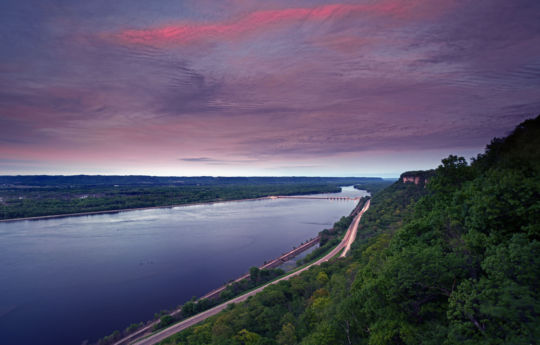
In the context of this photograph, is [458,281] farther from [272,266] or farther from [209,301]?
[272,266]

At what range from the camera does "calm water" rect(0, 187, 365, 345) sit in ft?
77.3

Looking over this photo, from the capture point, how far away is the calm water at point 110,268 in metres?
23.6

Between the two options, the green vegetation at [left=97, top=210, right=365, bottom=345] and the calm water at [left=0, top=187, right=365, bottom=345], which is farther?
the calm water at [left=0, top=187, right=365, bottom=345]

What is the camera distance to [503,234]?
859cm

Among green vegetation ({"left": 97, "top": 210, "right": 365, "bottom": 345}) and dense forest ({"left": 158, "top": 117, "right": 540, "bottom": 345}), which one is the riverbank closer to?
green vegetation ({"left": 97, "top": 210, "right": 365, "bottom": 345})

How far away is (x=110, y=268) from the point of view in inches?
1369

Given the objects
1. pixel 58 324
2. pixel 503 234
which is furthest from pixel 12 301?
pixel 503 234

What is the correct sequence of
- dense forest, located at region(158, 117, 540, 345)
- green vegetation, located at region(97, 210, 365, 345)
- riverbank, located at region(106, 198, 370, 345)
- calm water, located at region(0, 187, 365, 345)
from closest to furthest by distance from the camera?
dense forest, located at region(158, 117, 540, 345) < riverbank, located at region(106, 198, 370, 345) < green vegetation, located at region(97, 210, 365, 345) < calm water, located at region(0, 187, 365, 345)

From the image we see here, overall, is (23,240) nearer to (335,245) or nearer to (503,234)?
(335,245)

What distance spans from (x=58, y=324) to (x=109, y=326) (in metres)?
5.09

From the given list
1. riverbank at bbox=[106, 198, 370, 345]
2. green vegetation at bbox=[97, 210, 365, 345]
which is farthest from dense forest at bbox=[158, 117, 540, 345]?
riverbank at bbox=[106, 198, 370, 345]

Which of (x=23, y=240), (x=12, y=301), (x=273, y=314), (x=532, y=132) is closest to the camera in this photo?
(x=532, y=132)

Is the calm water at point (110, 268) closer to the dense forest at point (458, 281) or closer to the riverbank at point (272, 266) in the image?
the riverbank at point (272, 266)

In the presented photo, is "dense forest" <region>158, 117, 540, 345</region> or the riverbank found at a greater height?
"dense forest" <region>158, 117, 540, 345</region>
